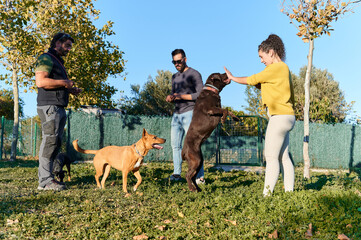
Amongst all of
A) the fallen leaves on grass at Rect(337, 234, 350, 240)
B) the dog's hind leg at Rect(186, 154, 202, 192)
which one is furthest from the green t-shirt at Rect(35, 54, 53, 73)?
the fallen leaves on grass at Rect(337, 234, 350, 240)

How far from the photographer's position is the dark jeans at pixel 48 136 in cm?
537

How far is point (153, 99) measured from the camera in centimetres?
3130

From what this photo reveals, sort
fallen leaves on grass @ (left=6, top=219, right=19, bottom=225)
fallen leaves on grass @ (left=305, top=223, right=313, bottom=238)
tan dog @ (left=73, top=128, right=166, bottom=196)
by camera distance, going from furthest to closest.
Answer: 1. tan dog @ (left=73, top=128, right=166, bottom=196)
2. fallen leaves on grass @ (left=6, top=219, right=19, bottom=225)
3. fallen leaves on grass @ (left=305, top=223, right=313, bottom=238)

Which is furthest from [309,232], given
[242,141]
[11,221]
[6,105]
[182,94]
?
[6,105]

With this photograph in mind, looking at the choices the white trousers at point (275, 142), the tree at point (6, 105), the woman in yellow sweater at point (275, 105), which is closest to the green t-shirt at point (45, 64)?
the woman in yellow sweater at point (275, 105)

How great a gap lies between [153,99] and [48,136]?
25990 mm

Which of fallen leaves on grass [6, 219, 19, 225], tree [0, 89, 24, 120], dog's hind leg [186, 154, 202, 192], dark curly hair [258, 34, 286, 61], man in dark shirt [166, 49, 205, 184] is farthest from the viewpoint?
tree [0, 89, 24, 120]

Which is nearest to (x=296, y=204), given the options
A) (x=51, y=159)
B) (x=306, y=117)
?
(x=51, y=159)

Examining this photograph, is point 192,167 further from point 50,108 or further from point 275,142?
point 50,108

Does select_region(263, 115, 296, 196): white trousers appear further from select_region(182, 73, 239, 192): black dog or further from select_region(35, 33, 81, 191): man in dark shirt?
select_region(35, 33, 81, 191): man in dark shirt

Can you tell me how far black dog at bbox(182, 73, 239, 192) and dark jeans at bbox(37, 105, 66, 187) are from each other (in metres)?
2.33

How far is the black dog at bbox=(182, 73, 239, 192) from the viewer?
4.86 m

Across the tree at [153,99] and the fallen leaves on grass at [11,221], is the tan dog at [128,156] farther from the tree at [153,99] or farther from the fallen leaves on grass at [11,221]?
the tree at [153,99]

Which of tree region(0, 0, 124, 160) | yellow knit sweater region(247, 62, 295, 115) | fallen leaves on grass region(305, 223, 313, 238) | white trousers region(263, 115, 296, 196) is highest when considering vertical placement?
tree region(0, 0, 124, 160)
